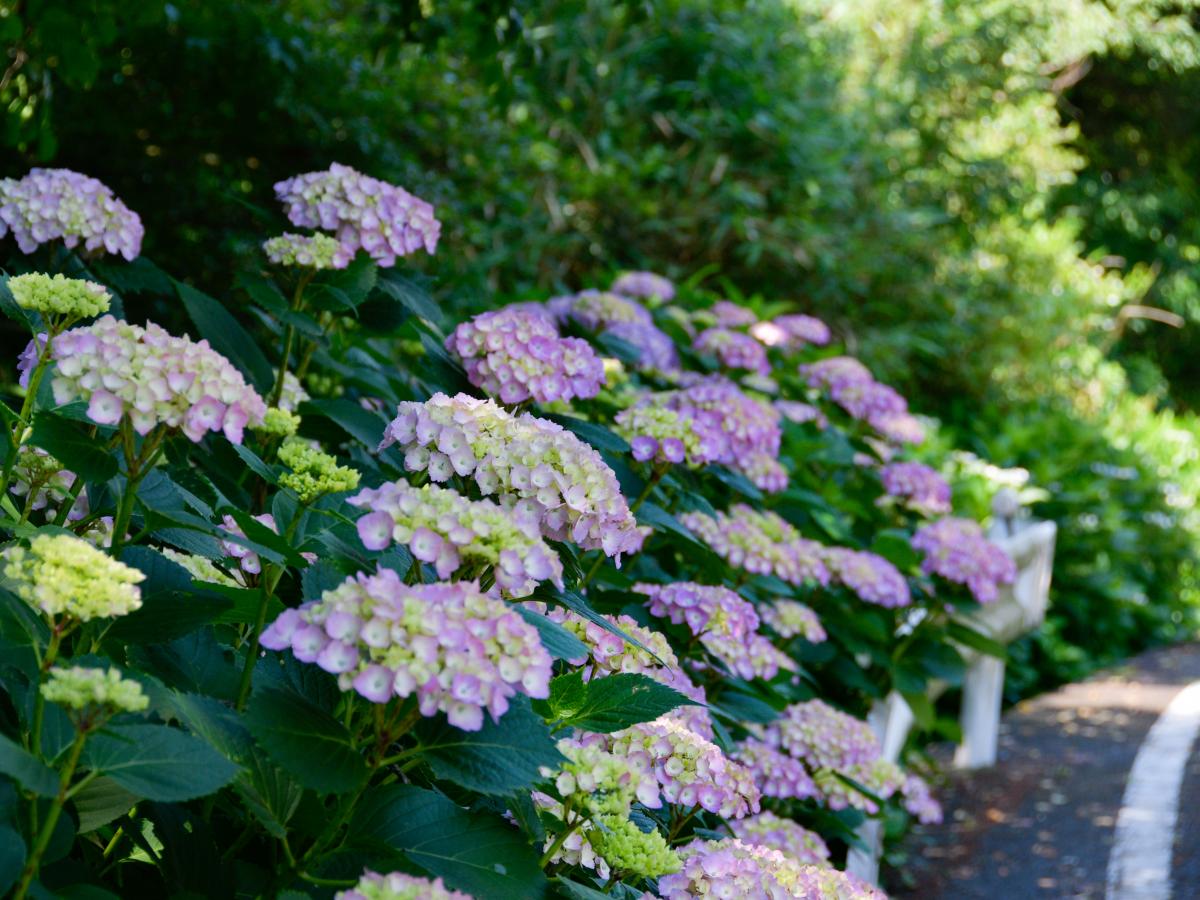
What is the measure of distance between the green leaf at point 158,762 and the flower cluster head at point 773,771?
1437 mm

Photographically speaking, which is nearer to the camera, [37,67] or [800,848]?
[800,848]

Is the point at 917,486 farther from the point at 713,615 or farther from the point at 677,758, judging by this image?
the point at 677,758

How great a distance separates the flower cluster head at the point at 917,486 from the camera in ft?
12.7

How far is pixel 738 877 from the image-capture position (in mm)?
1457

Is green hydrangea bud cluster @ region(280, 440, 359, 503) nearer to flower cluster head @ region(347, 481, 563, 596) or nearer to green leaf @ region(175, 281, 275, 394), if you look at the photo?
flower cluster head @ region(347, 481, 563, 596)

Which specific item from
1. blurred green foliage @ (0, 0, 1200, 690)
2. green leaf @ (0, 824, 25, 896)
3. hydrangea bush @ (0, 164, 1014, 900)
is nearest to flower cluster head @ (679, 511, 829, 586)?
hydrangea bush @ (0, 164, 1014, 900)

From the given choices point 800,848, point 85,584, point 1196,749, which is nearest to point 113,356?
point 85,584

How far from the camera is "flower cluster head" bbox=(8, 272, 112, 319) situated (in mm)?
1450

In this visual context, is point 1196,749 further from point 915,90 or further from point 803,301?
point 915,90

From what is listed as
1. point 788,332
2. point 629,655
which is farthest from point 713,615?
point 788,332

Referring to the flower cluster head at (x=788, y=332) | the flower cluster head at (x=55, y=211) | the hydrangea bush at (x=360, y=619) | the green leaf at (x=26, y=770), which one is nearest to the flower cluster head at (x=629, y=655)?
the hydrangea bush at (x=360, y=619)

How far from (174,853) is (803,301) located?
764 cm

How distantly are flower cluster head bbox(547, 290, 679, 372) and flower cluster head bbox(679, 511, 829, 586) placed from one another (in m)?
0.60

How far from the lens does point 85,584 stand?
3.54 feet
